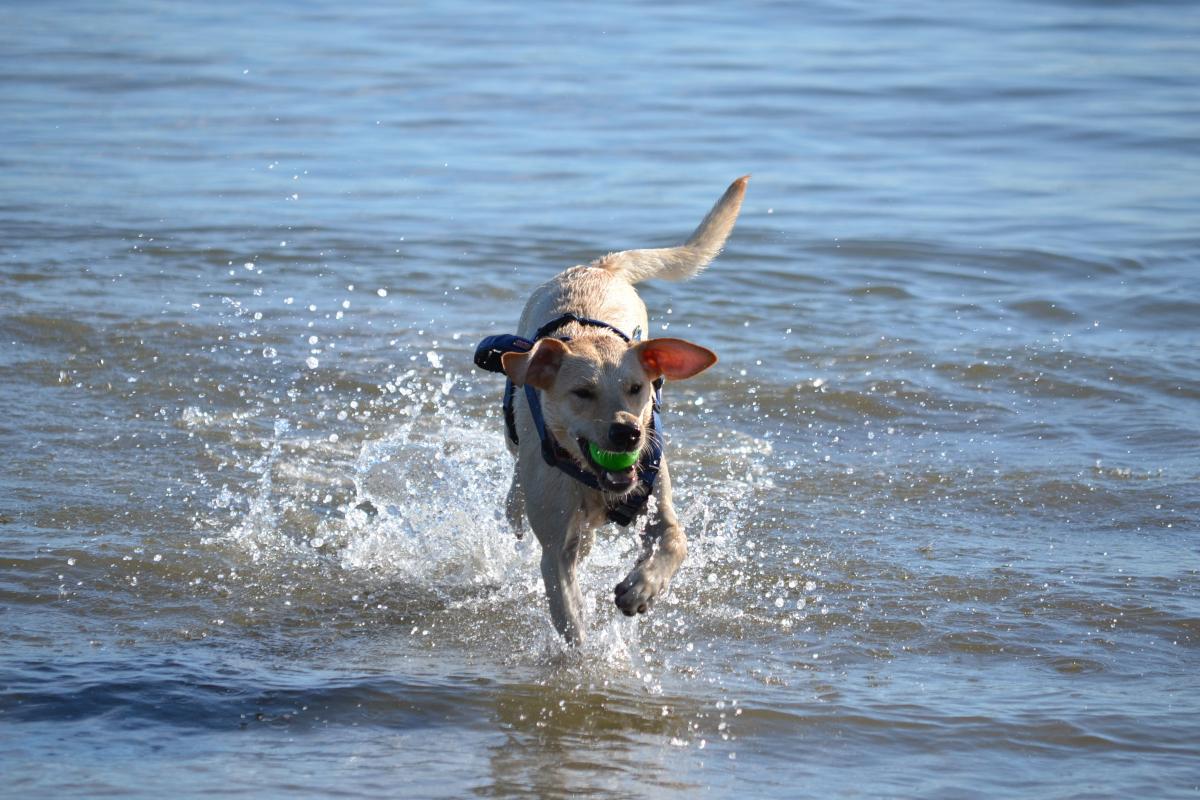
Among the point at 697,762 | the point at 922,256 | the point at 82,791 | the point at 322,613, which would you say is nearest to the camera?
the point at 82,791

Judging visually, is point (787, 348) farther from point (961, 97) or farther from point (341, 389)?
point (961, 97)

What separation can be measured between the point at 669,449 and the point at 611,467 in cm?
321

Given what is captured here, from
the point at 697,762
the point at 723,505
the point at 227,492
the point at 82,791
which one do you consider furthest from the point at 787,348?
the point at 82,791

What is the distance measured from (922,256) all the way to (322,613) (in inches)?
304

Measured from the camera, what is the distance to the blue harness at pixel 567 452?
515 cm

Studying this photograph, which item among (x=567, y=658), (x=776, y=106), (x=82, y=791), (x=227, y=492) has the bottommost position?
(x=82, y=791)

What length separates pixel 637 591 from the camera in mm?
5105

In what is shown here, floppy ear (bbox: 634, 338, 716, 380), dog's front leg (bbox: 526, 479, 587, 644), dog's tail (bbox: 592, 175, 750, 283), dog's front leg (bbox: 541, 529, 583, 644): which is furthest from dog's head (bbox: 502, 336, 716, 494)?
dog's tail (bbox: 592, 175, 750, 283)

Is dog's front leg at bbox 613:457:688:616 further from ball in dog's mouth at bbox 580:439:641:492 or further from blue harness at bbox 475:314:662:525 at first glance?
ball in dog's mouth at bbox 580:439:641:492

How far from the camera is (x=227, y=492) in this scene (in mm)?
7191

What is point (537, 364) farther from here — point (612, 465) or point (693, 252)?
point (693, 252)

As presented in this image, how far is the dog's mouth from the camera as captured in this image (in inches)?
193

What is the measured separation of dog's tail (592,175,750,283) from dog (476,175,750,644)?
2.46 feet

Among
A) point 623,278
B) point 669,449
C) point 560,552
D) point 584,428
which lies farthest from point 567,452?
point 669,449
